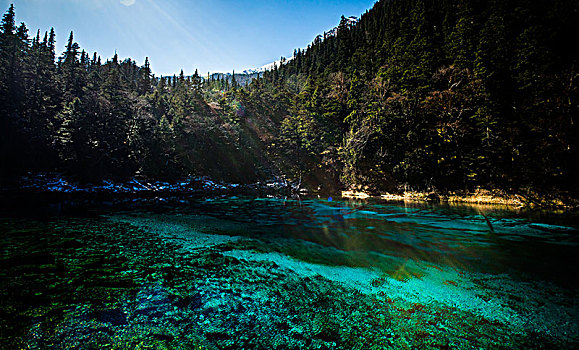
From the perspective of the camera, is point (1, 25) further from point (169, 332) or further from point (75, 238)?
point (169, 332)

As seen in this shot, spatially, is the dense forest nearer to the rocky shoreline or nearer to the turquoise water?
the rocky shoreline

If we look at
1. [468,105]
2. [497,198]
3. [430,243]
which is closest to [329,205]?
[430,243]

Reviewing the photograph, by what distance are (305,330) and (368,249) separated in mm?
5826

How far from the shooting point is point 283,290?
5469mm

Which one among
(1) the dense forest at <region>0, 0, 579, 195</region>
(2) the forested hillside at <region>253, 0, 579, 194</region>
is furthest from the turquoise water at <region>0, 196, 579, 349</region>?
(1) the dense forest at <region>0, 0, 579, 195</region>

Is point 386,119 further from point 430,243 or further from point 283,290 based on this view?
point 283,290

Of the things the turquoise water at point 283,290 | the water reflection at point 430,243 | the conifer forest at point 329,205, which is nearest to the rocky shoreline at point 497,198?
the conifer forest at point 329,205

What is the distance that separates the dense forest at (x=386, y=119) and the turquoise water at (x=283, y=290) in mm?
18142

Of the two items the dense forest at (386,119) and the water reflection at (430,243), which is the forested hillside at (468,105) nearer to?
the dense forest at (386,119)

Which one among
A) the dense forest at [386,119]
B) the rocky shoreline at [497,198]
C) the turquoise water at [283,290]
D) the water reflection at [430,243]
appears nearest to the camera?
the turquoise water at [283,290]

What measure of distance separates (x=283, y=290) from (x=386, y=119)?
3295 centimetres

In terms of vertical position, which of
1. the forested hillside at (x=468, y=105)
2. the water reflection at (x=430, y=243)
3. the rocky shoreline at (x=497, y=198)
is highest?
the forested hillside at (x=468, y=105)

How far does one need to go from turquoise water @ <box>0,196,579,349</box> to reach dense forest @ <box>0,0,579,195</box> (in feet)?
59.5

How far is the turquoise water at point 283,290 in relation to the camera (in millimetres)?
3684
